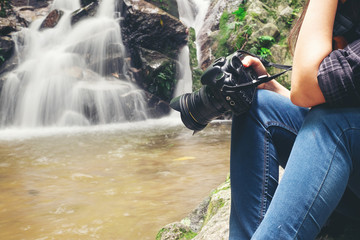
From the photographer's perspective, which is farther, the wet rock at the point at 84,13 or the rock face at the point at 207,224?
the wet rock at the point at 84,13

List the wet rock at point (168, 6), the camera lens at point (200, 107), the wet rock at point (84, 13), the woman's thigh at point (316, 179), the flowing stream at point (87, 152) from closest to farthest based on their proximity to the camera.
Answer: the woman's thigh at point (316, 179) < the camera lens at point (200, 107) < the flowing stream at point (87, 152) < the wet rock at point (168, 6) < the wet rock at point (84, 13)

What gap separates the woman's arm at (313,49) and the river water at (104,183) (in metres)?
1.51

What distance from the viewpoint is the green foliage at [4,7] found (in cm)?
1048

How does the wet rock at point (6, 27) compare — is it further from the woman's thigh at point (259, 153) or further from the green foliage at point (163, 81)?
the woman's thigh at point (259, 153)

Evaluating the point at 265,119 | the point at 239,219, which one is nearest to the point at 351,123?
the point at 265,119

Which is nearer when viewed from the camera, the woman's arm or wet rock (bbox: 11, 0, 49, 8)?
the woman's arm

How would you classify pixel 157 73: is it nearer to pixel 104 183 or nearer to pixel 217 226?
pixel 104 183

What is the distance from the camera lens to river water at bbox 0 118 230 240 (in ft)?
7.40

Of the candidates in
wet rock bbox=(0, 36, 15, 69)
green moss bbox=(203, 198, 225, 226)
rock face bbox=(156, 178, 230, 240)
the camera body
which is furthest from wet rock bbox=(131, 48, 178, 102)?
the camera body

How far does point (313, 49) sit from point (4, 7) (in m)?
12.6

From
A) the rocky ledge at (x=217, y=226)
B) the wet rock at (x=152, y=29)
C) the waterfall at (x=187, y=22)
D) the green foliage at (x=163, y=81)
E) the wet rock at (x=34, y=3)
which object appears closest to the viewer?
the rocky ledge at (x=217, y=226)

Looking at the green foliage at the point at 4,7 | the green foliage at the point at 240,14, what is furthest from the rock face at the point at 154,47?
the green foliage at the point at 4,7

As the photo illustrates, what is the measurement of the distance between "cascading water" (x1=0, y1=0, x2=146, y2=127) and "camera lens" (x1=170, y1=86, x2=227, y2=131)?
7.26 metres

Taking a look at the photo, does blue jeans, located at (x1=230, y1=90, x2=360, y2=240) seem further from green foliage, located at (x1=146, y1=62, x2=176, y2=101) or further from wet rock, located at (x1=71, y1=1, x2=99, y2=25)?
wet rock, located at (x1=71, y1=1, x2=99, y2=25)
